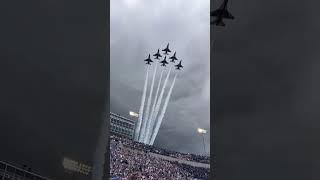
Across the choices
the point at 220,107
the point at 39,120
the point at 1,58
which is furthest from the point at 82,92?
the point at 220,107

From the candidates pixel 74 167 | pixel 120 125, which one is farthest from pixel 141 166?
pixel 120 125

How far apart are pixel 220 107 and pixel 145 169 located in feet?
98.3

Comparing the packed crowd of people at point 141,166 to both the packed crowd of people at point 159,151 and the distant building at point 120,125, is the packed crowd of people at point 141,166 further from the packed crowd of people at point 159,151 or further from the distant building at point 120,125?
the distant building at point 120,125

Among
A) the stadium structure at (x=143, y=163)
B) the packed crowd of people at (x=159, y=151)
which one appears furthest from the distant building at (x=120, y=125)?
the stadium structure at (x=143, y=163)

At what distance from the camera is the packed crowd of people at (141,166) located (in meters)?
106

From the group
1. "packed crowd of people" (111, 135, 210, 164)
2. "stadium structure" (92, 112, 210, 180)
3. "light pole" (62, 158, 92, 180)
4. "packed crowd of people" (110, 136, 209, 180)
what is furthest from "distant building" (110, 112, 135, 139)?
Result: "light pole" (62, 158, 92, 180)

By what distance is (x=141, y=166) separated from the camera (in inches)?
4562

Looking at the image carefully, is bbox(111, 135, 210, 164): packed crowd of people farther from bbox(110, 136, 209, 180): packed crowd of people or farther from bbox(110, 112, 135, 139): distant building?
bbox(110, 112, 135, 139): distant building

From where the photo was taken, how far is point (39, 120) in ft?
248

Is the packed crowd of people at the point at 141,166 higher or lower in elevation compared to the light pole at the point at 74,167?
higher

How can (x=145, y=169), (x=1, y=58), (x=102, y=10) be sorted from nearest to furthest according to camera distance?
1. (x=1, y=58)
2. (x=102, y=10)
3. (x=145, y=169)

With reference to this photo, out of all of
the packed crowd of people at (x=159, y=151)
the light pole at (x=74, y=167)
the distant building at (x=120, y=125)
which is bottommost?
the light pole at (x=74, y=167)

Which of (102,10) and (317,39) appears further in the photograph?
(317,39)

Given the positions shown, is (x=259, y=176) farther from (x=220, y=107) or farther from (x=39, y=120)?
(x=39, y=120)
